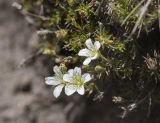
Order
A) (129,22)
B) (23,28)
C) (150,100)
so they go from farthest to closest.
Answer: (23,28) → (150,100) → (129,22)

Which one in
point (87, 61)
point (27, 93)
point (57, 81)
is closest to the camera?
point (87, 61)

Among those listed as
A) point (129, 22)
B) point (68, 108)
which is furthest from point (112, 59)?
point (68, 108)

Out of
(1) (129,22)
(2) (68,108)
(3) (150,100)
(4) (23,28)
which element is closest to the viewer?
(1) (129,22)

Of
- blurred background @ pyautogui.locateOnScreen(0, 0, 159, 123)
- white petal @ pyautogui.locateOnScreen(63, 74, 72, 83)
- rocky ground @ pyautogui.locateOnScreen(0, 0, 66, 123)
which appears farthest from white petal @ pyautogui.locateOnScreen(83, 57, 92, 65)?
rocky ground @ pyautogui.locateOnScreen(0, 0, 66, 123)

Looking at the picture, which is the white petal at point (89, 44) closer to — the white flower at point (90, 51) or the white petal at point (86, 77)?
the white flower at point (90, 51)

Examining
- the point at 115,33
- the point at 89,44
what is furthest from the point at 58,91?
the point at 115,33

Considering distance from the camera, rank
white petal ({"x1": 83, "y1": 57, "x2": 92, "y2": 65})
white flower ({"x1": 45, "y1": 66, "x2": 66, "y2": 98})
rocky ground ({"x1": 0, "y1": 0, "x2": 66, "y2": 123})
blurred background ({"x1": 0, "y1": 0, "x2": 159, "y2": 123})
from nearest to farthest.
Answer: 1. white petal ({"x1": 83, "y1": 57, "x2": 92, "y2": 65})
2. white flower ({"x1": 45, "y1": 66, "x2": 66, "y2": 98})
3. blurred background ({"x1": 0, "y1": 0, "x2": 159, "y2": 123})
4. rocky ground ({"x1": 0, "y1": 0, "x2": 66, "y2": 123})

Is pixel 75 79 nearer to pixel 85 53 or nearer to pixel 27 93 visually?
pixel 85 53

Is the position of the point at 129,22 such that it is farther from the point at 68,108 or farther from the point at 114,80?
the point at 68,108

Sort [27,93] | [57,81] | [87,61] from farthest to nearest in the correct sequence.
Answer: [27,93]
[57,81]
[87,61]

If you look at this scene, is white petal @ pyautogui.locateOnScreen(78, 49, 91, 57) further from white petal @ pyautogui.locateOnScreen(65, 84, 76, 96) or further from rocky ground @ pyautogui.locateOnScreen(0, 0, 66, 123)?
rocky ground @ pyautogui.locateOnScreen(0, 0, 66, 123)

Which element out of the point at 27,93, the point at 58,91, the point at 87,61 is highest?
the point at 87,61
